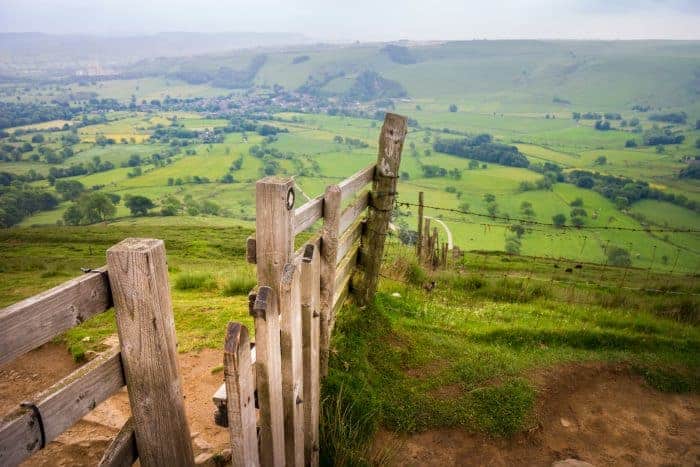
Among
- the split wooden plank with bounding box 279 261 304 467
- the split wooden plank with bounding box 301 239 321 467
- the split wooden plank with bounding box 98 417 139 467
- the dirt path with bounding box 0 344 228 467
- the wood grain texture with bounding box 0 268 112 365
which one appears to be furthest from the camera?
the dirt path with bounding box 0 344 228 467

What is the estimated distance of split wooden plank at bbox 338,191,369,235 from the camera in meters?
4.39

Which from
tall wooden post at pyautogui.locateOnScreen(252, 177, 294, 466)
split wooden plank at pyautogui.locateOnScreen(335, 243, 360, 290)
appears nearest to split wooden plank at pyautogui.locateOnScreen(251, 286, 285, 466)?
tall wooden post at pyautogui.locateOnScreen(252, 177, 294, 466)

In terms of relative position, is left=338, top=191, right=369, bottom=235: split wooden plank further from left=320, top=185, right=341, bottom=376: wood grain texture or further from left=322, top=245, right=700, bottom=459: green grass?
left=322, top=245, right=700, bottom=459: green grass

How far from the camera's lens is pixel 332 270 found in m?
4.08

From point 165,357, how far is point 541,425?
430 cm

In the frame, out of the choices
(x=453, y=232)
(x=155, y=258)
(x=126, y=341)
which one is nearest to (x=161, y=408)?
(x=126, y=341)

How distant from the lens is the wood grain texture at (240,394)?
1.94 meters

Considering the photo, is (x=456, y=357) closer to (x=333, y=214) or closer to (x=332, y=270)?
(x=332, y=270)

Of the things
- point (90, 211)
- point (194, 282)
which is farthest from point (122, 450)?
point (90, 211)

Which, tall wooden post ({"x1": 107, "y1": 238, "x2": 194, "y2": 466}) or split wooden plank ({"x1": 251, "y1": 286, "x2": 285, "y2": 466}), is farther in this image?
split wooden plank ({"x1": 251, "y1": 286, "x2": 285, "y2": 466})

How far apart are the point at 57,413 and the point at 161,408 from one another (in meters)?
0.47

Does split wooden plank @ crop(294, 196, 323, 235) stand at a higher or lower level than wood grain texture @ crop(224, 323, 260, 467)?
higher

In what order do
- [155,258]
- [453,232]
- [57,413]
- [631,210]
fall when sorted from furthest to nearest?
[631,210], [453,232], [155,258], [57,413]

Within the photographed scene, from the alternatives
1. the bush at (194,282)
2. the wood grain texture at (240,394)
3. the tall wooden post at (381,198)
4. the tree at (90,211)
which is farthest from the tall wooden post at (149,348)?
the tree at (90,211)
